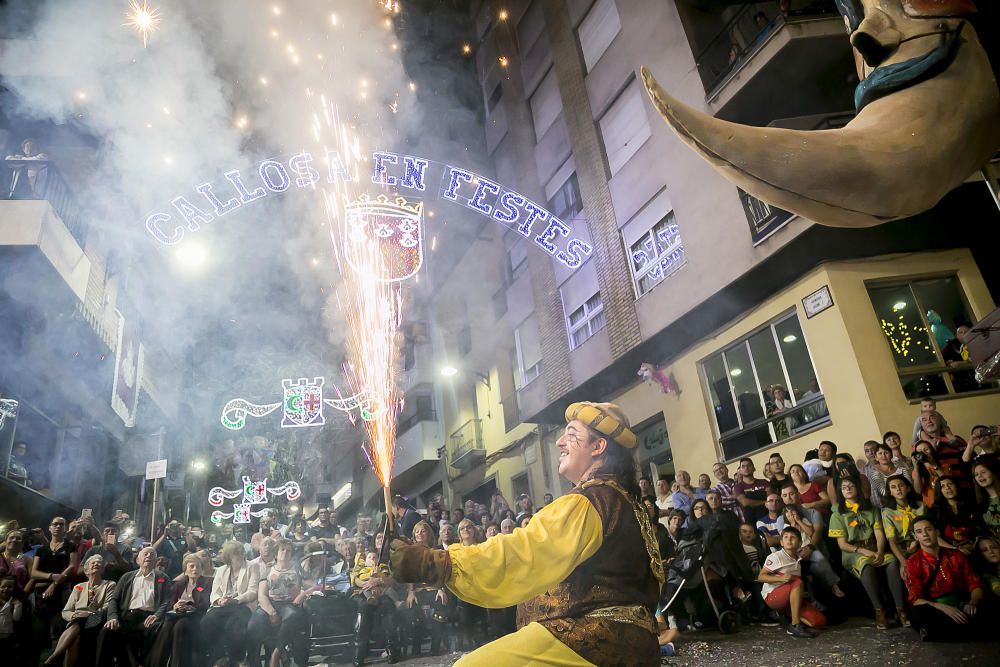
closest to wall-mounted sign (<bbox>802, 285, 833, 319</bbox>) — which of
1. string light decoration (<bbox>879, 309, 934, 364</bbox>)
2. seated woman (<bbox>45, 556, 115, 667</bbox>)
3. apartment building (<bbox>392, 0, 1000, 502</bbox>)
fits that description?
apartment building (<bbox>392, 0, 1000, 502</bbox>)

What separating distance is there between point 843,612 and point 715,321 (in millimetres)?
6335

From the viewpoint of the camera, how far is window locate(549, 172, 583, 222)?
16.8 meters

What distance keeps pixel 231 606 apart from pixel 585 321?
1072 cm

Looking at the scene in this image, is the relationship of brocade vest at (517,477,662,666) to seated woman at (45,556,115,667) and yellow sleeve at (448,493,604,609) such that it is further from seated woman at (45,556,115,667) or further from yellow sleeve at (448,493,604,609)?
seated woman at (45,556,115,667)

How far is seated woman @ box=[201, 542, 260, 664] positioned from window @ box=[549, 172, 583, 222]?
11.5 meters

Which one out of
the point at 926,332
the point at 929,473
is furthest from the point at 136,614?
the point at 926,332

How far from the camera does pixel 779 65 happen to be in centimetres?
1023

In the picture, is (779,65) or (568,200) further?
(568,200)

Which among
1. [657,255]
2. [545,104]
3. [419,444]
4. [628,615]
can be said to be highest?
[545,104]

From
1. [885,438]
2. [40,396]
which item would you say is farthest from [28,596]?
[885,438]

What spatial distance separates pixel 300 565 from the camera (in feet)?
30.0

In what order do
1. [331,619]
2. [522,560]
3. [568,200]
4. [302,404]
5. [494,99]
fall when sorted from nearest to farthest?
[522,560] → [331,619] → [302,404] → [568,200] → [494,99]

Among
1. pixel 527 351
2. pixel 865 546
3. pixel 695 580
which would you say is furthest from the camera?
pixel 527 351

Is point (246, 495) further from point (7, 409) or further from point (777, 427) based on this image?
point (777, 427)
